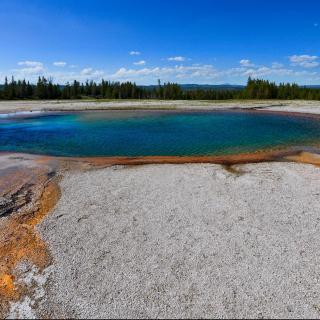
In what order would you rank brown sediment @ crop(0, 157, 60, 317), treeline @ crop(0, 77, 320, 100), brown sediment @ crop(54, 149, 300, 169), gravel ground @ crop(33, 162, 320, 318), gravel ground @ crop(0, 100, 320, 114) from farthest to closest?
1. treeline @ crop(0, 77, 320, 100)
2. gravel ground @ crop(0, 100, 320, 114)
3. brown sediment @ crop(54, 149, 300, 169)
4. brown sediment @ crop(0, 157, 60, 317)
5. gravel ground @ crop(33, 162, 320, 318)

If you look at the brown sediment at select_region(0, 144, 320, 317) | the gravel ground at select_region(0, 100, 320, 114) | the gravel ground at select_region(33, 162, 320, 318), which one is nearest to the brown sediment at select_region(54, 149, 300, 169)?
the brown sediment at select_region(0, 144, 320, 317)

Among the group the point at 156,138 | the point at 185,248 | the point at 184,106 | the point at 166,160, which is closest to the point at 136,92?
the point at 184,106

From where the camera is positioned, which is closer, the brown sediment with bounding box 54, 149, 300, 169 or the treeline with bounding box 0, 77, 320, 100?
the brown sediment with bounding box 54, 149, 300, 169

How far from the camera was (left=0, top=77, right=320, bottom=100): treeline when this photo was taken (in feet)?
311

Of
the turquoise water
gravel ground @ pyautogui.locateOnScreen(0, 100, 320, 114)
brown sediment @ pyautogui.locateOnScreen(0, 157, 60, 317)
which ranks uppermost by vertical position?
gravel ground @ pyautogui.locateOnScreen(0, 100, 320, 114)

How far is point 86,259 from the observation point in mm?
9672

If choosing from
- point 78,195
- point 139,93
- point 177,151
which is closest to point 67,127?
point 177,151

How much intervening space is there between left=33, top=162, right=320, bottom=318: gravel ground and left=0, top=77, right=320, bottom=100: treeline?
278 feet

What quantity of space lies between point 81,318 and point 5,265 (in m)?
3.52

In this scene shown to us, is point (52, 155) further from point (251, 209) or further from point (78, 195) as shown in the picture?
point (251, 209)

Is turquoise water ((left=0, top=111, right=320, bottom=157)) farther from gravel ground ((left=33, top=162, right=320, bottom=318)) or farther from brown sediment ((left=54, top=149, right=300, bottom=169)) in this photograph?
gravel ground ((left=33, top=162, right=320, bottom=318))

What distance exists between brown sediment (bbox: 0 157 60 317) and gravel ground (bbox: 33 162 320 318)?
1.49 ft

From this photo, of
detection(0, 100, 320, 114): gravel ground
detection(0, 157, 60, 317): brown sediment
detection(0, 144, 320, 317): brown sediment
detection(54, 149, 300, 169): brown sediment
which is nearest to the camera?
detection(0, 157, 60, 317): brown sediment

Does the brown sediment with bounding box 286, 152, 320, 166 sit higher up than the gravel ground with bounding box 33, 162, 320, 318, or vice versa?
the brown sediment with bounding box 286, 152, 320, 166
